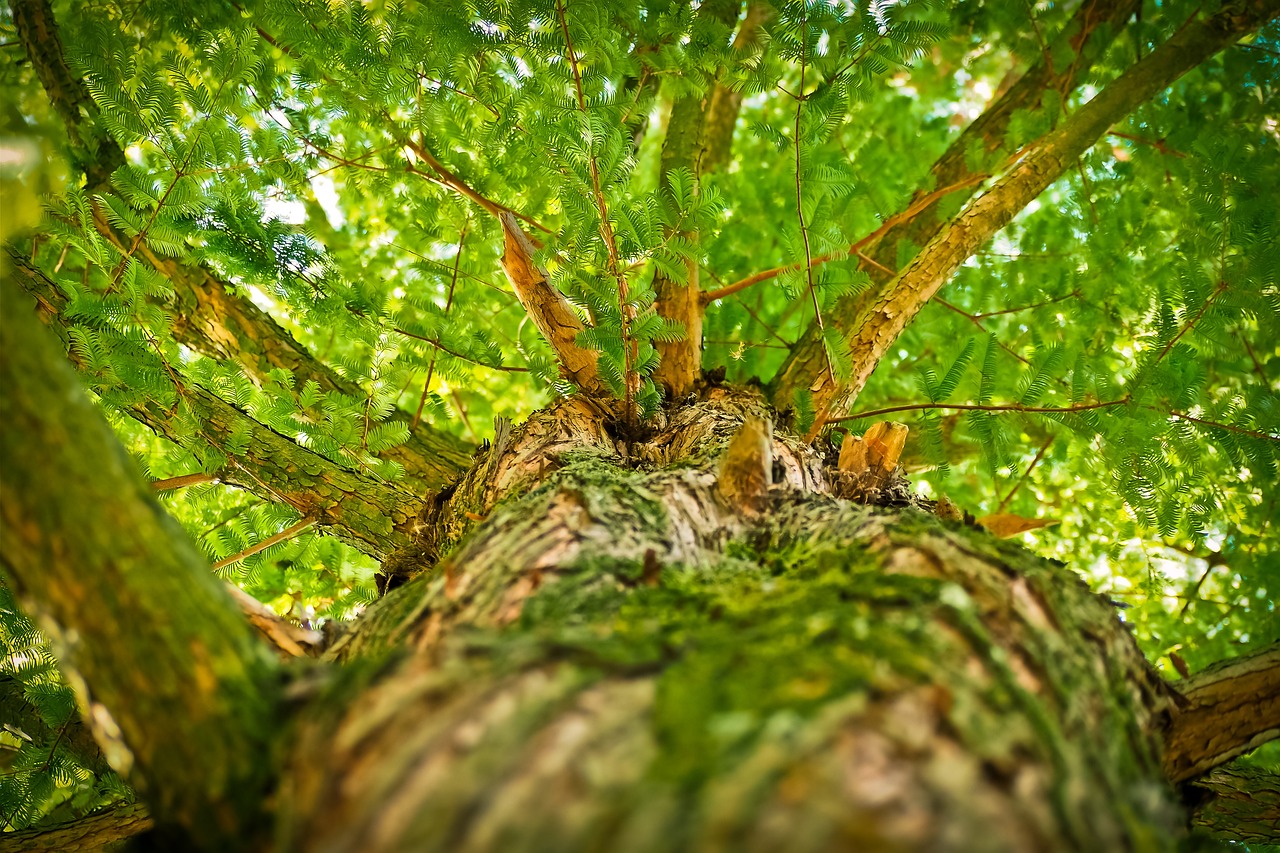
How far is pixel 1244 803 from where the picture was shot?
213cm

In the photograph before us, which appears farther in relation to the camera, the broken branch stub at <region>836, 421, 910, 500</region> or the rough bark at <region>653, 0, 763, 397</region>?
the rough bark at <region>653, 0, 763, 397</region>

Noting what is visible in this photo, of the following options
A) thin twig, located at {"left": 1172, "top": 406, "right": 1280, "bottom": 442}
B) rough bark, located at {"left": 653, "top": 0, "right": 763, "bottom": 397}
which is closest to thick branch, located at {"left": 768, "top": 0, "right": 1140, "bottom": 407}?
rough bark, located at {"left": 653, "top": 0, "right": 763, "bottom": 397}

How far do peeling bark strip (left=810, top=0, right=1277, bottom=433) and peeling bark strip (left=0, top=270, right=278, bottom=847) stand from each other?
6.76 ft

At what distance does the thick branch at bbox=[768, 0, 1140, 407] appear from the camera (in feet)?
9.92

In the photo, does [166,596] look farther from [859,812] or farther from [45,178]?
[45,178]

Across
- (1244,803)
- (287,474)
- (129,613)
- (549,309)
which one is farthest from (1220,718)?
(287,474)

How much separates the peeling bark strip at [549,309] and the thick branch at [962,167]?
0.85m

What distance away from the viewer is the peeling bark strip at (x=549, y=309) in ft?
8.51

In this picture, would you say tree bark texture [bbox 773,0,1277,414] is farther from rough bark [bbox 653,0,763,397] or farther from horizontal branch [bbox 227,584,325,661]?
horizontal branch [bbox 227,584,325,661]

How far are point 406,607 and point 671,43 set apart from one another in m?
2.34

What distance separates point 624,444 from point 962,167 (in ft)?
6.89

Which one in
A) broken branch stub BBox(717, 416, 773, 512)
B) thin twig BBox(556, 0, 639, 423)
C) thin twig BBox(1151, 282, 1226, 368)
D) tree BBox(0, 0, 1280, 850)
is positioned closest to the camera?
tree BBox(0, 0, 1280, 850)

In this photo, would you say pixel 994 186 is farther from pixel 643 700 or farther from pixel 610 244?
pixel 643 700

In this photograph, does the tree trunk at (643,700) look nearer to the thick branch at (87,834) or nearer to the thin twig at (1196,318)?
the thin twig at (1196,318)
